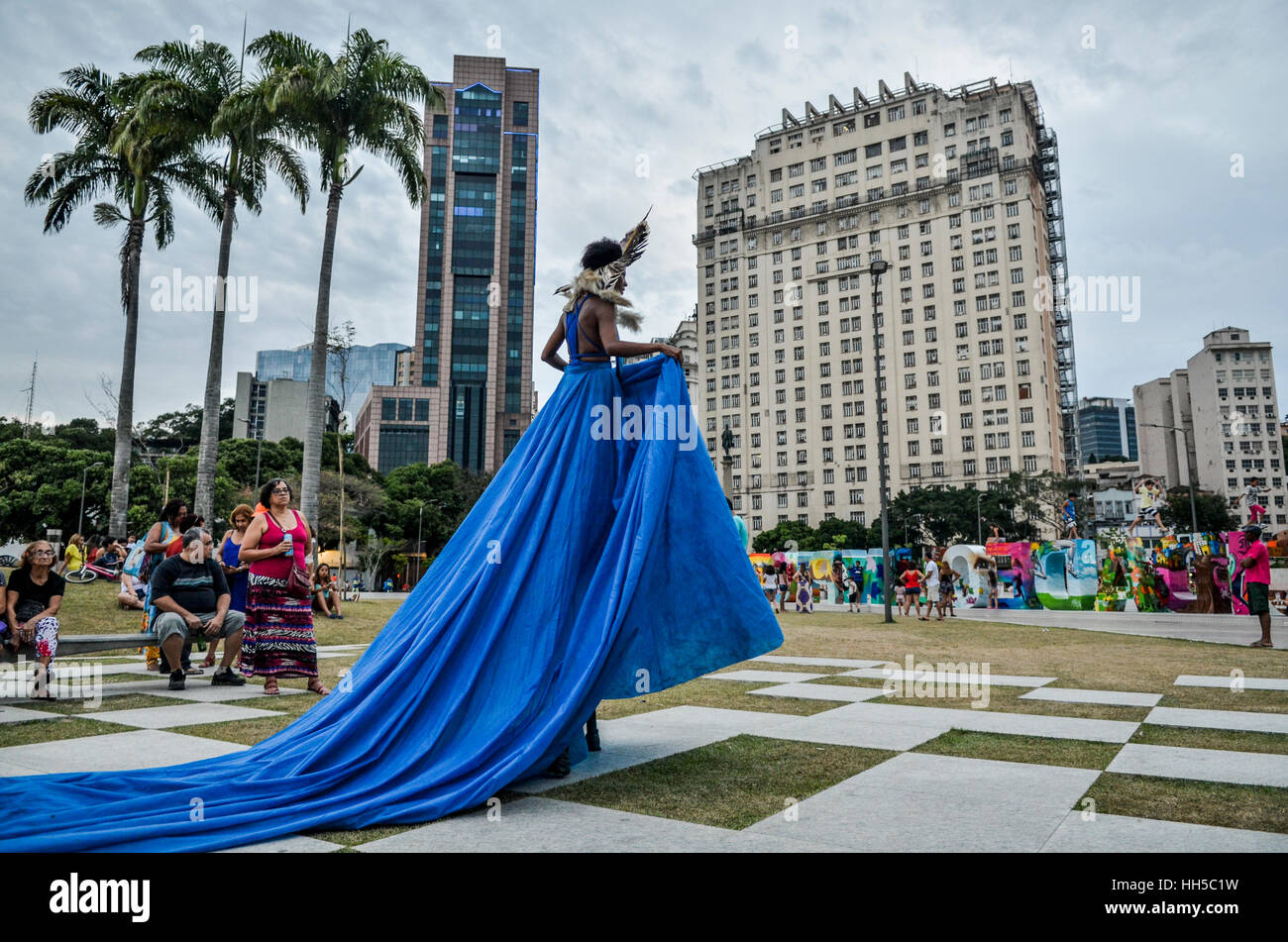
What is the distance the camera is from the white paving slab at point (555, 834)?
2.53 m

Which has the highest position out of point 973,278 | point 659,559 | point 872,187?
point 872,187

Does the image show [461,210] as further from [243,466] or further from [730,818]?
[730,818]

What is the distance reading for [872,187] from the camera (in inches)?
3307

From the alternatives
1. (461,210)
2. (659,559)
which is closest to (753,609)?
(659,559)

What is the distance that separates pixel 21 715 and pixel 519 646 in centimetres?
407

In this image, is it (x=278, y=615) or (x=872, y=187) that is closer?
(x=278, y=615)

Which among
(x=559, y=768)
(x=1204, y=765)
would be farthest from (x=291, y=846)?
(x=1204, y=765)

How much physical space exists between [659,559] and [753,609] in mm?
536

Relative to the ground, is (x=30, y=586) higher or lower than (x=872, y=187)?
lower

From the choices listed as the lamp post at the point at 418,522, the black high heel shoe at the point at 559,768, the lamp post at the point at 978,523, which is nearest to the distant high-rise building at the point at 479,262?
the lamp post at the point at 418,522

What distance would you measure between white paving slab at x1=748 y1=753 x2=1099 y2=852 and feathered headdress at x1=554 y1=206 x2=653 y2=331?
8.65ft

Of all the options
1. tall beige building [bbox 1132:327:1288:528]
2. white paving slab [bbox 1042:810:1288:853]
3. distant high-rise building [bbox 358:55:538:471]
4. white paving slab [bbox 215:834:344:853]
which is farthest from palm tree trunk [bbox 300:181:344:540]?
tall beige building [bbox 1132:327:1288:528]
